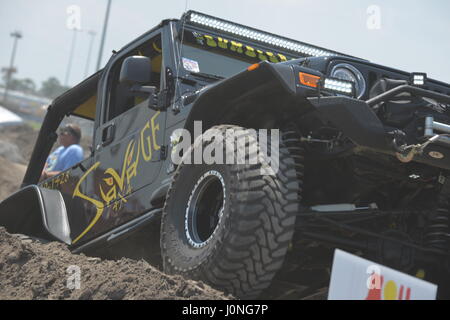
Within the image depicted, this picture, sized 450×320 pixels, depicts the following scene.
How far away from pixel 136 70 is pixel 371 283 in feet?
7.73

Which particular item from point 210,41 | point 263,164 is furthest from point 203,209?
point 210,41

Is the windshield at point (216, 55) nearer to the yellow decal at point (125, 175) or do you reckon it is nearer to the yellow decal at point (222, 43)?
the yellow decal at point (222, 43)

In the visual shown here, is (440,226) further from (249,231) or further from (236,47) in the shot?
(236,47)

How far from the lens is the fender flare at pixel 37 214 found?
16.5ft

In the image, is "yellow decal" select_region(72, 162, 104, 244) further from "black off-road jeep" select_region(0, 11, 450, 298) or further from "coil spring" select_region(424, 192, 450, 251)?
"coil spring" select_region(424, 192, 450, 251)

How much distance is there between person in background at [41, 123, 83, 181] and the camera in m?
7.18

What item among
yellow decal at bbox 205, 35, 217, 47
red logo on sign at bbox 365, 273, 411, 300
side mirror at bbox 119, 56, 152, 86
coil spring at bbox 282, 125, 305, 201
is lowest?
red logo on sign at bbox 365, 273, 411, 300

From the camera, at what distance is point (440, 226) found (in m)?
3.60

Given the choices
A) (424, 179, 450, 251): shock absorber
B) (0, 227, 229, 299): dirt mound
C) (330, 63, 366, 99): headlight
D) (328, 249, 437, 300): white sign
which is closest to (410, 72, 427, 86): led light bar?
(330, 63, 366, 99): headlight

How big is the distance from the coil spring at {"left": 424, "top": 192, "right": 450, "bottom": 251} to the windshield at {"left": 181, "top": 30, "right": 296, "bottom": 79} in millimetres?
1747

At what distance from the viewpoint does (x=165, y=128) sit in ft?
13.8
